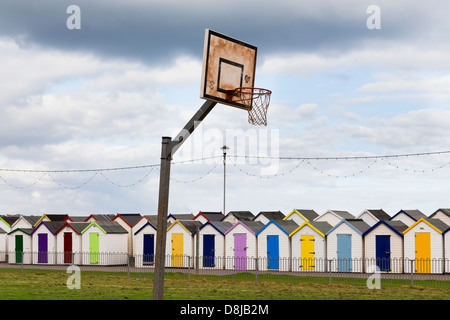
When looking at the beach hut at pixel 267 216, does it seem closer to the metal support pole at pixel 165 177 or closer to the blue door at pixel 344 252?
the blue door at pixel 344 252

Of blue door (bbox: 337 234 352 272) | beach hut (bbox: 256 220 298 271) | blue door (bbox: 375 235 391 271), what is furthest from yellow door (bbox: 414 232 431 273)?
beach hut (bbox: 256 220 298 271)

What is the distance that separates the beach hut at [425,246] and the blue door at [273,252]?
27.4 feet

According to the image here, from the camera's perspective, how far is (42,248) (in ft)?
169

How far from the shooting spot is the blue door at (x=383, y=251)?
3938 centimetres

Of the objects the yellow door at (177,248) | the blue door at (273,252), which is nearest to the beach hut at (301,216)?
the blue door at (273,252)

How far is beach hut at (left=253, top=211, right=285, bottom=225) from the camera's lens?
53.8 m

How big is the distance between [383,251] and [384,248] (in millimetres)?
197

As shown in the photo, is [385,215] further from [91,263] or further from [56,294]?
[56,294]

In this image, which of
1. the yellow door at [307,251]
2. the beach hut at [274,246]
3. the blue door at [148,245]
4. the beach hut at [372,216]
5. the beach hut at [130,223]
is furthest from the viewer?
the beach hut at [372,216]

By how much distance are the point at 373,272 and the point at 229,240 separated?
10.2m

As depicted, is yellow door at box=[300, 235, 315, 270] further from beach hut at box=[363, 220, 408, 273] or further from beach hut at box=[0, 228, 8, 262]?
beach hut at box=[0, 228, 8, 262]

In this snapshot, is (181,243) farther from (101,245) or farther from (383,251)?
(383,251)

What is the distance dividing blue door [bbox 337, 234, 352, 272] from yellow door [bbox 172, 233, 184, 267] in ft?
38.3

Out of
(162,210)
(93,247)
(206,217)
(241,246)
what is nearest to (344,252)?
(241,246)
